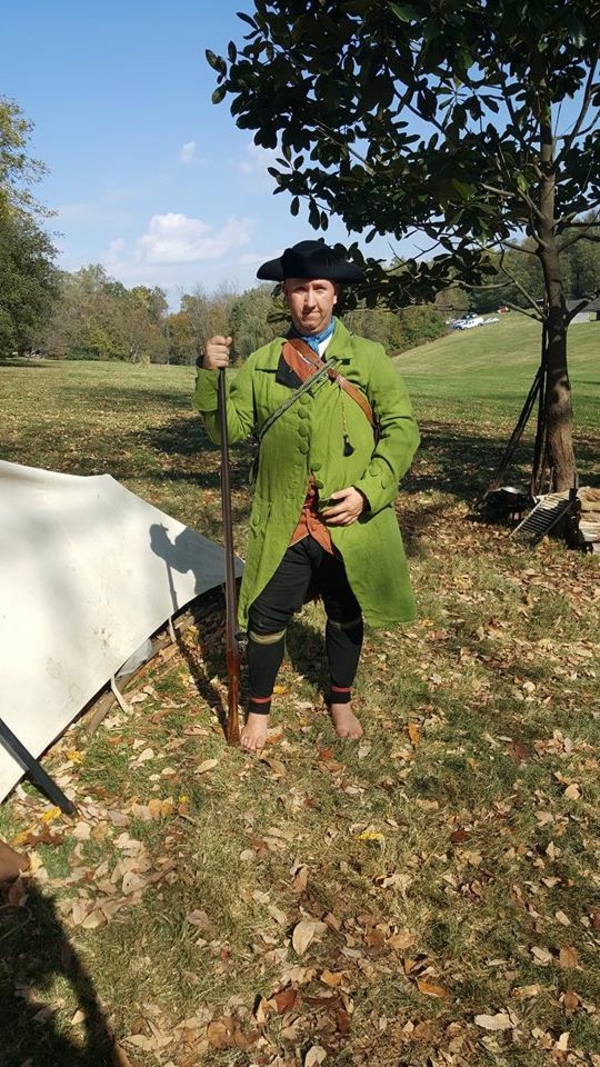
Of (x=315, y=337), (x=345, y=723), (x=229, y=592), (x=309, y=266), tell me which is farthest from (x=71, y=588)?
(x=309, y=266)

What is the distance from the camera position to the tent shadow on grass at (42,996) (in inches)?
101

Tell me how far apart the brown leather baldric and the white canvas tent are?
200 centimetres

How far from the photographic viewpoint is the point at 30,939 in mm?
3000

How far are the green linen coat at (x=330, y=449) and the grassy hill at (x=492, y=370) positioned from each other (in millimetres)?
16164

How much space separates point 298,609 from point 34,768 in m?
1.59

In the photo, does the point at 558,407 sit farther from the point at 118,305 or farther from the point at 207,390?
the point at 118,305

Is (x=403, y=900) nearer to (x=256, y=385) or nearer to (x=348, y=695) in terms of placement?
(x=348, y=695)

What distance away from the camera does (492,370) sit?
51.3 m

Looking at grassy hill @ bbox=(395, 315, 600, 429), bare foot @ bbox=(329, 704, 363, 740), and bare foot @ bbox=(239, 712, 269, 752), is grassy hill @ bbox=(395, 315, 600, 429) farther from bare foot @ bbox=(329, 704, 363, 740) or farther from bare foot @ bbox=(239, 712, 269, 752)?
bare foot @ bbox=(239, 712, 269, 752)

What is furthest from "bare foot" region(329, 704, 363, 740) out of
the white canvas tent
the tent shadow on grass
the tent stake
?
the tent shadow on grass

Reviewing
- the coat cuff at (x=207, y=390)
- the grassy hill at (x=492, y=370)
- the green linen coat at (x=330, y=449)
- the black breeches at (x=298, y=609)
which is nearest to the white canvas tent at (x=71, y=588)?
the black breeches at (x=298, y=609)

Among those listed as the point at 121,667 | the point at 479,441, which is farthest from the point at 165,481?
the point at 479,441

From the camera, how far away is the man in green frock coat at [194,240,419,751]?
339 cm

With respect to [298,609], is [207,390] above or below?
above
